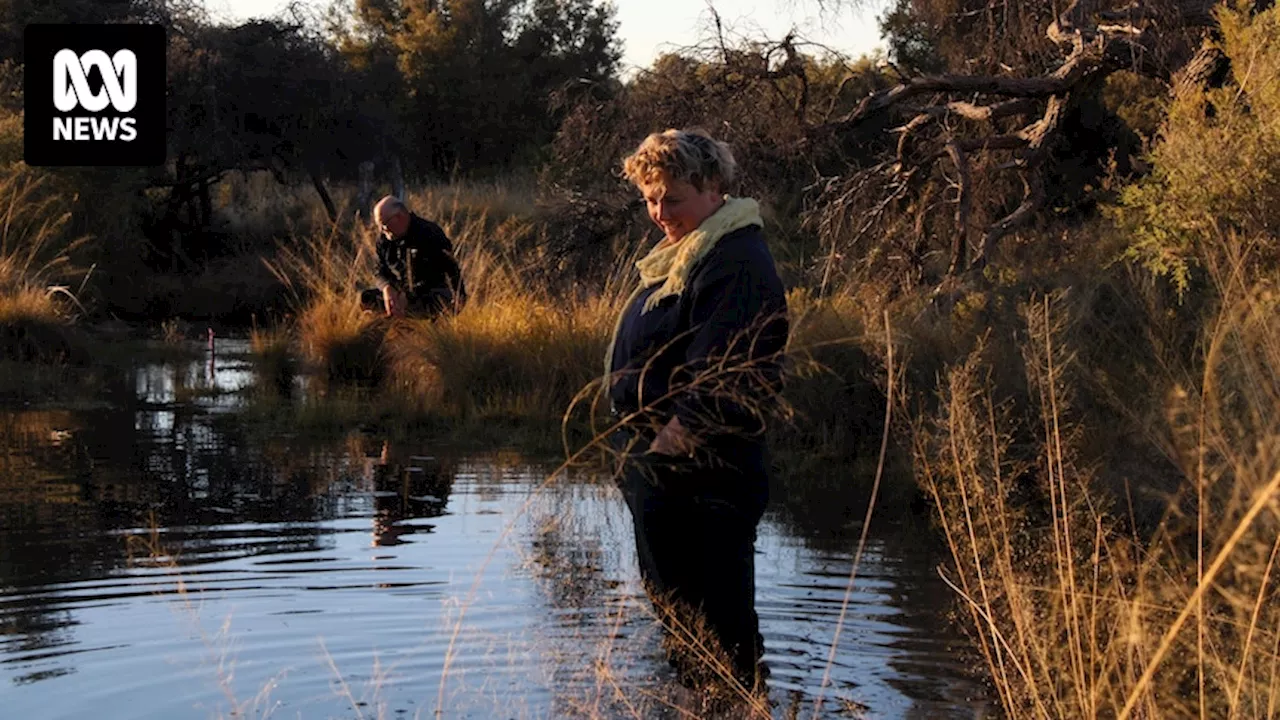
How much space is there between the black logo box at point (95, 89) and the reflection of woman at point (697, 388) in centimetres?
1802

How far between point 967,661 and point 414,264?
978 cm

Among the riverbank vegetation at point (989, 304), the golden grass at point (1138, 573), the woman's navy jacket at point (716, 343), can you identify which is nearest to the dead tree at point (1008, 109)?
the riverbank vegetation at point (989, 304)

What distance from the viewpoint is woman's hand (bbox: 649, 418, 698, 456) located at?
5293 millimetres

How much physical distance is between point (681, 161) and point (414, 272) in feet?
37.1

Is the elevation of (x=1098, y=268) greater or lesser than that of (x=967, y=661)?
greater

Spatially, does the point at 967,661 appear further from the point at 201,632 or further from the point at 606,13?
the point at 606,13

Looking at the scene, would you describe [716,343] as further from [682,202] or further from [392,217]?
[392,217]

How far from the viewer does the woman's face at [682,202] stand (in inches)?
223

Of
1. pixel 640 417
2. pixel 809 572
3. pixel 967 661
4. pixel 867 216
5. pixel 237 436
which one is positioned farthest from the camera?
pixel 867 216

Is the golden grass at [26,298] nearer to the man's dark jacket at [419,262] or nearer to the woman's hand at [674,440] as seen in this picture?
the man's dark jacket at [419,262]

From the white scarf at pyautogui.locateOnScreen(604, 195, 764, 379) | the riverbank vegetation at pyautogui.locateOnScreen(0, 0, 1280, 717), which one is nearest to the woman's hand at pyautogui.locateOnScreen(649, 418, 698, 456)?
the white scarf at pyautogui.locateOnScreen(604, 195, 764, 379)

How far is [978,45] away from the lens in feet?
61.6

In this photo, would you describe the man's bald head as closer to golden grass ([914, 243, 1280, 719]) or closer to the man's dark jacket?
the man's dark jacket

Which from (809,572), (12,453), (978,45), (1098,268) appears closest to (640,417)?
(809,572)
